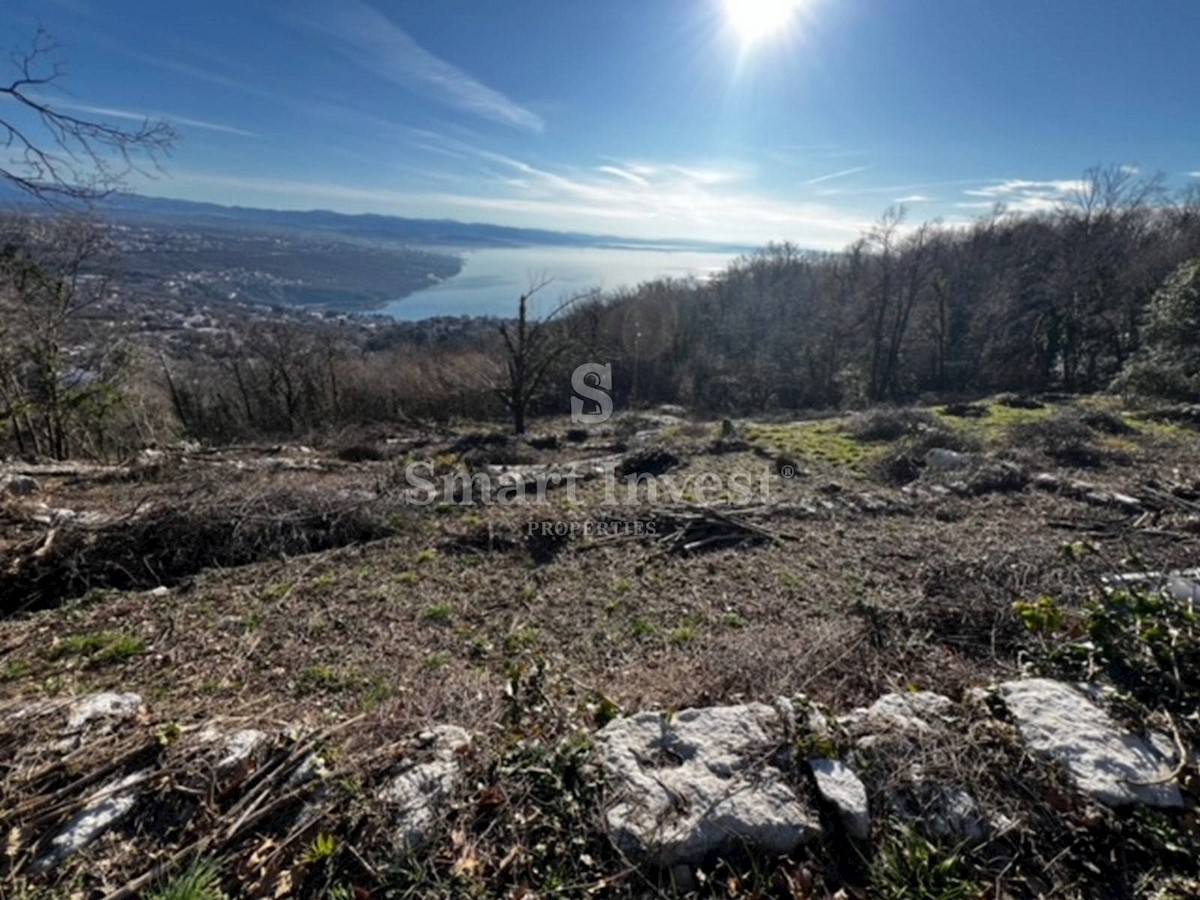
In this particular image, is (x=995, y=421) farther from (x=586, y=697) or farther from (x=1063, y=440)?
(x=586, y=697)

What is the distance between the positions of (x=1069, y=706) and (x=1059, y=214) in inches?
1224

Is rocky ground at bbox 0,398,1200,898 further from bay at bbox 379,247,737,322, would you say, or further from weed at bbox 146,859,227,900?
bay at bbox 379,247,737,322

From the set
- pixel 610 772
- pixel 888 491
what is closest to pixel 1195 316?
pixel 888 491

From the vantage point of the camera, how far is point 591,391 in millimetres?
19391

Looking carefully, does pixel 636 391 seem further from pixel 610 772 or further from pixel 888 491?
pixel 610 772

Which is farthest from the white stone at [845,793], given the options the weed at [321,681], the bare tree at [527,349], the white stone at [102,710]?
the bare tree at [527,349]

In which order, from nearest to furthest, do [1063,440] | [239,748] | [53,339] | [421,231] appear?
[239,748], [1063,440], [53,339], [421,231]

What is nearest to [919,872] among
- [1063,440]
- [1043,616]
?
[1043,616]

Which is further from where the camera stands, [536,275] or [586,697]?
[536,275]

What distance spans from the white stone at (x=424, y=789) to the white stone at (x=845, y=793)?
4.31 feet

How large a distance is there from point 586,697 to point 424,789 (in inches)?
37.9

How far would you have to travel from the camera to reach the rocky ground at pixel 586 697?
1.66 m

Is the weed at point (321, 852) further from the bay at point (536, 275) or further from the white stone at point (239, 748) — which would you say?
the bay at point (536, 275)

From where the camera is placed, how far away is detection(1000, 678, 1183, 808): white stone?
177 centimetres
